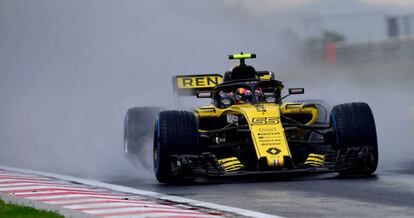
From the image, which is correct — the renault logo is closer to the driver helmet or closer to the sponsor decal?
the driver helmet

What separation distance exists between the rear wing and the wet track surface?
3403 mm

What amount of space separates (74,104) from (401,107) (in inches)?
282

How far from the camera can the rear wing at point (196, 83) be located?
2100 cm

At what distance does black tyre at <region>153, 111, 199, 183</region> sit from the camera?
1673 centimetres

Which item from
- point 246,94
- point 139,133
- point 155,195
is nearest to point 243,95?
point 246,94

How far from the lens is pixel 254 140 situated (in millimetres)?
16531

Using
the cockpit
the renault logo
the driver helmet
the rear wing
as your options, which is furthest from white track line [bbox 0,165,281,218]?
the rear wing

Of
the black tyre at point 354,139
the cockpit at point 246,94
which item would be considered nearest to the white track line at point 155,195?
the cockpit at point 246,94

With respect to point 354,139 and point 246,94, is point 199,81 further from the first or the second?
point 354,139

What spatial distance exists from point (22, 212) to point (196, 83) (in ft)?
27.2

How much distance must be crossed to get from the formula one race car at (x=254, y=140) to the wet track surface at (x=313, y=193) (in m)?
0.20

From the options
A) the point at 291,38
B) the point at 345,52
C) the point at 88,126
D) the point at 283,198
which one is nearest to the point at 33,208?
the point at 283,198

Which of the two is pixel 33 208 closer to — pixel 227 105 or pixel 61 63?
pixel 227 105

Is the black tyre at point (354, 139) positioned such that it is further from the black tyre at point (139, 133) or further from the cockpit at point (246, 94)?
the black tyre at point (139, 133)
